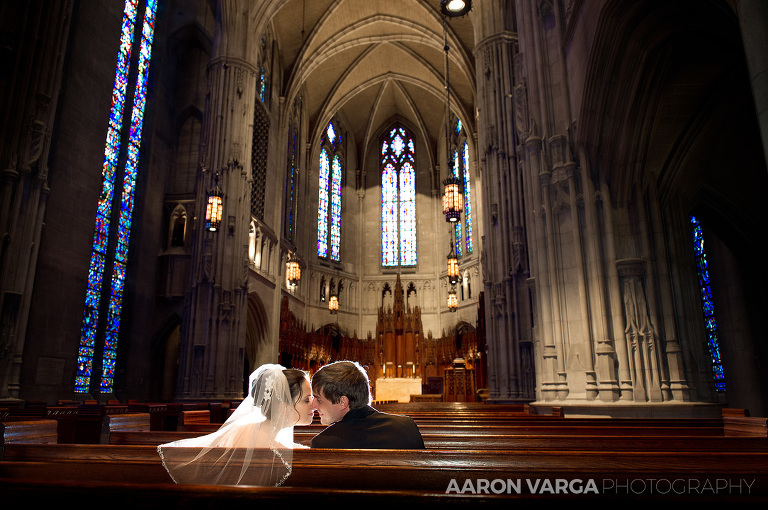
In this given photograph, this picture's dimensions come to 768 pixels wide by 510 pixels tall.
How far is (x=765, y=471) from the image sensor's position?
171 cm

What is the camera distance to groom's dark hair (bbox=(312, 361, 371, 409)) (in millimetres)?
2711

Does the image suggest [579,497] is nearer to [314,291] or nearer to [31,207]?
[31,207]

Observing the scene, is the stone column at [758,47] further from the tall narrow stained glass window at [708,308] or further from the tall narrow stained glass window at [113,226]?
the tall narrow stained glass window at [113,226]

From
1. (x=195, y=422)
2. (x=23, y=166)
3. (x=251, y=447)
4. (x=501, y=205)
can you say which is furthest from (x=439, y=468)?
(x=501, y=205)

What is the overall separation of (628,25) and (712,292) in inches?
327

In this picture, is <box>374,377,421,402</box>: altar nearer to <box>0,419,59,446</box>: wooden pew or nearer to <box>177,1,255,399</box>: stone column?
<box>177,1,255,399</box>: stone column

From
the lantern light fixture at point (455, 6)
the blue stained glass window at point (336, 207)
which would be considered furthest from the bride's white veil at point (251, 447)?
the blue stained glass window at point (336, 207)

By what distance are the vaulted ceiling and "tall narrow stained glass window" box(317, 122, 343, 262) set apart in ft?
5.09

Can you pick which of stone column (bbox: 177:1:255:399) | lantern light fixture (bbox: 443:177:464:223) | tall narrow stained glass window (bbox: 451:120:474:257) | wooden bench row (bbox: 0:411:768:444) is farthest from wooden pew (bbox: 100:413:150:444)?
tall narrow stained glass window (bbox: 451:120:474:257)

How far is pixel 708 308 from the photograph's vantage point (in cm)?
1305

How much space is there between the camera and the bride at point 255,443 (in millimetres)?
1965

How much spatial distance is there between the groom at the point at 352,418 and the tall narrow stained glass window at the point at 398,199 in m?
27.7

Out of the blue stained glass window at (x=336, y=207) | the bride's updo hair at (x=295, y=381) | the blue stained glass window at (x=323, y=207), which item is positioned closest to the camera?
Answer: the bride's updo hair at (x=295, y=381)

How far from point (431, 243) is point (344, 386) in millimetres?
27787
